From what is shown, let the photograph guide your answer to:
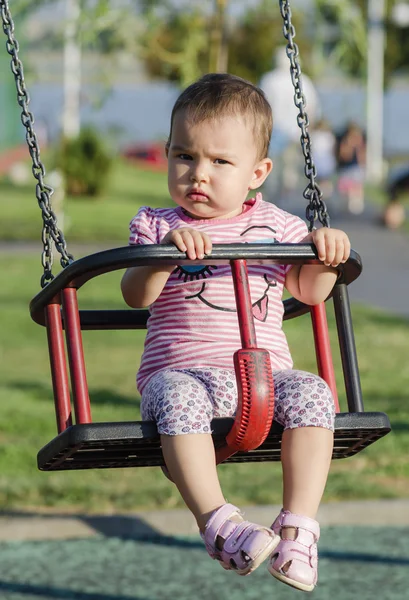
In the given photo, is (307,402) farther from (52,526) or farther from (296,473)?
(52,526)

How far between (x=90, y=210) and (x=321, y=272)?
715 inches

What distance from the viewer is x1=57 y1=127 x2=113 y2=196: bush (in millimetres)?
23578

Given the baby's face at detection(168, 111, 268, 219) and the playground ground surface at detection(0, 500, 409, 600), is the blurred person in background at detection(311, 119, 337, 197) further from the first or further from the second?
the baby's face at detection(168, 111, 268, 219)

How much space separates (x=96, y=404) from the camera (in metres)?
7.61

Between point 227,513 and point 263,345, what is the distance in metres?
0.56

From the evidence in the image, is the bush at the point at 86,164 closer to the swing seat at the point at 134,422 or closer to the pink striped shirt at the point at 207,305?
the pink striped shirt at the point at 207,305

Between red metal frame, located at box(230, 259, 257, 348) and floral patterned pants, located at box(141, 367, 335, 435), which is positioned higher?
red metal frame, located at box(230, 259, 257, 348)

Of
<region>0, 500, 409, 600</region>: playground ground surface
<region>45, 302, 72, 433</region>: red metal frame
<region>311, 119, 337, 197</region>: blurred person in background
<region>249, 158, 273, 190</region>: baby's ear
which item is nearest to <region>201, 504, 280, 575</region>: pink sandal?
<region>45, 302, 72, 433</region>: red metal frame

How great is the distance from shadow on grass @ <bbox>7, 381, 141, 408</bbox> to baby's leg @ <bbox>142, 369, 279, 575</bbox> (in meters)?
4.49

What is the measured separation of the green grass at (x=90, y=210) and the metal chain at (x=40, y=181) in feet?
39.5

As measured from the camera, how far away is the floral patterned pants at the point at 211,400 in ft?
9.76

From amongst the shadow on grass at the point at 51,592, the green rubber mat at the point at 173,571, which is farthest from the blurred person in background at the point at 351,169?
the shadow on grass at the point at 51,592

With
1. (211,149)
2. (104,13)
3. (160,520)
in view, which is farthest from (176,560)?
(104,13)

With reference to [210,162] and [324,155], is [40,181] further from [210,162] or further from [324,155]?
[324,155]
